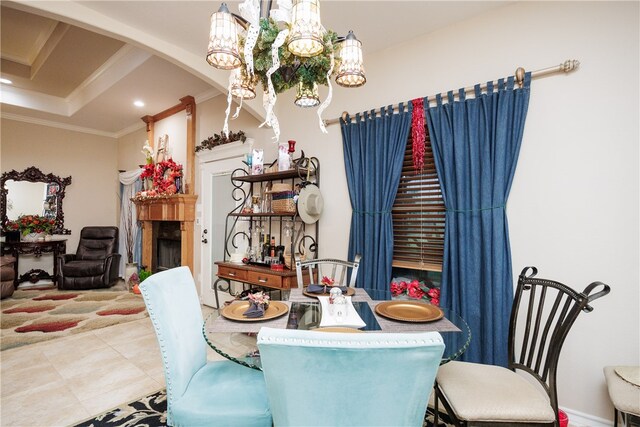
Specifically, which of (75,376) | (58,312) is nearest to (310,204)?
(75,376)

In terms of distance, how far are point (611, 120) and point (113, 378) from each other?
3879mm

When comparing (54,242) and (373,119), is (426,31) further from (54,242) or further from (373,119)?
(54,242)

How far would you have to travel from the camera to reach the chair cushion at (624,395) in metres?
1.33

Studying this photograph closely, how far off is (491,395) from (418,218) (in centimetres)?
146

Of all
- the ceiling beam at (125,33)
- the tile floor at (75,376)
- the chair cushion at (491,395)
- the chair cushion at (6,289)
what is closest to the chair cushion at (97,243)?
the chair cushion at (6,289)

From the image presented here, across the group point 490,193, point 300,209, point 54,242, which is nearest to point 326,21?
point 300,209

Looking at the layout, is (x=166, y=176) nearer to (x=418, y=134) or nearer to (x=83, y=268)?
(x=83, y=268)

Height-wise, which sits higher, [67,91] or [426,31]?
[67,91]

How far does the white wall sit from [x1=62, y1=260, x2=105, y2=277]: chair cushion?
5960 millimetres

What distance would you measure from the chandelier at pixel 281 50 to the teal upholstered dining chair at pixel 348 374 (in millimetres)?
1057

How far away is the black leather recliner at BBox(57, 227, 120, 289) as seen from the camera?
5027mm

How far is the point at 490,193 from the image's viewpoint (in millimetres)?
A: 2119

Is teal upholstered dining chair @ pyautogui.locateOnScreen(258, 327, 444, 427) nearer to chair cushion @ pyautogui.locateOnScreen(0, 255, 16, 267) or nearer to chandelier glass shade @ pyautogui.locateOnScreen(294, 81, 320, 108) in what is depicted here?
chandelier glass shade @ pyautogui.locateOnScreen(294, 81, 320, 108)

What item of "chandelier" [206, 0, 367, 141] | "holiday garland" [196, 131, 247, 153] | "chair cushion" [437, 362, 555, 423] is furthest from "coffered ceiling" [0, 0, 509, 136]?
"chair cushion" [437, 362, 555, 423]
